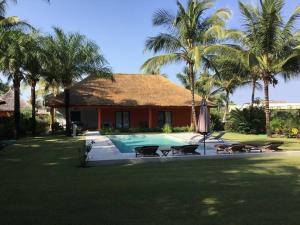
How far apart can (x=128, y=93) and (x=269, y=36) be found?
44.8ft

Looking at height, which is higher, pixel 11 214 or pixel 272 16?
pixel 272 16

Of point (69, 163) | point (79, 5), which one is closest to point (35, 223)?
point (69, 163)

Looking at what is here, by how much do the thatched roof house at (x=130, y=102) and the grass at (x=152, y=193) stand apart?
55.6 feet

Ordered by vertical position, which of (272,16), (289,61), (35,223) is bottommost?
(35,223)

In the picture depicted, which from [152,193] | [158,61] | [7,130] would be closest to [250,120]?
[158,61]

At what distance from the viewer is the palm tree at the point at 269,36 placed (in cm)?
2083

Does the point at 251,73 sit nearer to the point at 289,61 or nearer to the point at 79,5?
the point at 289,61

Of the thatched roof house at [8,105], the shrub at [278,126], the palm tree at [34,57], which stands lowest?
the shrub at [278,126]

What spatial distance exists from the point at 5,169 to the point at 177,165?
5407mm

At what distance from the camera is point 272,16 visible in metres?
20.7

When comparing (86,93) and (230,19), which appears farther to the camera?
(86,93)

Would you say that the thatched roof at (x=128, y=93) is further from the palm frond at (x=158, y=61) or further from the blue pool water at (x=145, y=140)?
the blue pool water at (x=145, y=140)

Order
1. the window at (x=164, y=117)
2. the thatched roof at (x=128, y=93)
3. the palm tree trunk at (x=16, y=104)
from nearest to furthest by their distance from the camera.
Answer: the palm tree trunk at (x=16, y=104) < the thatched roof at (x=128, y=93) < the window at (x=164, y=117)

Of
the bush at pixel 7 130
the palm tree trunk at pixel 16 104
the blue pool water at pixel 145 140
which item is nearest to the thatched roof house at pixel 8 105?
the bush at pixel 7 130
